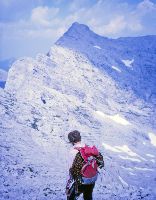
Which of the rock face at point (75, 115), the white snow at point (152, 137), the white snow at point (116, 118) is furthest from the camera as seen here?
the white snow at point (116, 118)

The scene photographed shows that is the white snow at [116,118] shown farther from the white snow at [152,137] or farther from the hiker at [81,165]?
the hiker at [81,165]

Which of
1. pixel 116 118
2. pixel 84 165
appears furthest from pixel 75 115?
pixel 84 165

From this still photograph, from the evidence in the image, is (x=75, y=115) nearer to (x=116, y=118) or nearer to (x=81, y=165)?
(x=116, y=118)

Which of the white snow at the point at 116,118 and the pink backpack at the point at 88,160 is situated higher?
the white snow at the point at 116,118

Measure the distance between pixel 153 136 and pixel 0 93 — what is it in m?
93.6

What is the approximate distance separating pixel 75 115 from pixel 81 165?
116697 mm

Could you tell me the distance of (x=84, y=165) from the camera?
705 cm

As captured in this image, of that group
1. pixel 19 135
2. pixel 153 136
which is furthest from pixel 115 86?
pixel 19 135

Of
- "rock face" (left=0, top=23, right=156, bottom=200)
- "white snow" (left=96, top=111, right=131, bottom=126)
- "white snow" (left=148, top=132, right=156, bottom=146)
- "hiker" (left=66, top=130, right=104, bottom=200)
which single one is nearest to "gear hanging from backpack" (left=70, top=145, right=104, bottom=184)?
"hiker" (left=66, top=130, right=104, bottom=200)

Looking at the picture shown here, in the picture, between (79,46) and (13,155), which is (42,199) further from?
(79,46)

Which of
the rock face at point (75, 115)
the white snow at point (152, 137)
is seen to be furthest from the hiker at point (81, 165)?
the white snow at point (152, 137)

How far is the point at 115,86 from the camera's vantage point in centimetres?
18050

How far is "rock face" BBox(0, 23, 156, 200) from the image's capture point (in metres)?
57.8

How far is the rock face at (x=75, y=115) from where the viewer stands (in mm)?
57841
